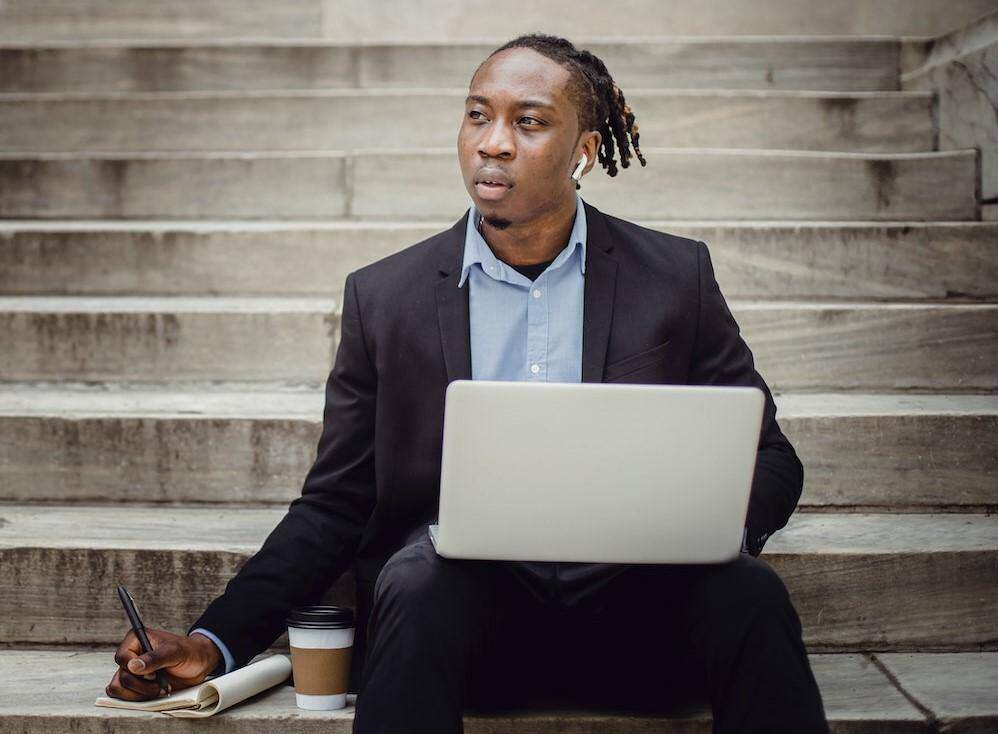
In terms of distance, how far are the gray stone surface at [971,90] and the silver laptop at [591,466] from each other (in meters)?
2.32

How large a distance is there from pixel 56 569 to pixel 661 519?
1.45 m

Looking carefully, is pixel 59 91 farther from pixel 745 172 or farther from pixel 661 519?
pixel 661 519

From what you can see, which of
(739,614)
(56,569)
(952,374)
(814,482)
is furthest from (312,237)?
(739,614)

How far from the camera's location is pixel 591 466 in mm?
1818

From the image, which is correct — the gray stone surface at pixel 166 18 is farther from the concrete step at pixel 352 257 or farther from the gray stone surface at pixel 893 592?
the gray stone surface at pixel 893 592

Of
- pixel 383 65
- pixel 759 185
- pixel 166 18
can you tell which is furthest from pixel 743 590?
pixel 166 18

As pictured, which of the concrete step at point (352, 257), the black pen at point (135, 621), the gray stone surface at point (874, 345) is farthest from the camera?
the concrete step at point (352, 257)

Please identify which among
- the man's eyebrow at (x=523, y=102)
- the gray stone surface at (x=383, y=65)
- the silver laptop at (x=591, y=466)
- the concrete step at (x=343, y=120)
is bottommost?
the silver laptop at (x=591, y=466)

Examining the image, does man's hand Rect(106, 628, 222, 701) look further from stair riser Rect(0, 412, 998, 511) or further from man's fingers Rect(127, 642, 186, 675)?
stair riser Rect(0, 412, 998, 511)

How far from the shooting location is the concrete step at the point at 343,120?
423 centimetres

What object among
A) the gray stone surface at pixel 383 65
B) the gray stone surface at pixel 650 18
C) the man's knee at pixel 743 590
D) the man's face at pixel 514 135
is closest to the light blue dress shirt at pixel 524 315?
the man's face at pixel 514 135

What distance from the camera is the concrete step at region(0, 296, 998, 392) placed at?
10.7 feet

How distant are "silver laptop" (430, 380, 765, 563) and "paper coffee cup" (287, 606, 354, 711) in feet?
1.48

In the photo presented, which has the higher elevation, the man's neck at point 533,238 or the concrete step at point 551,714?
the man's neck at point 533,238
